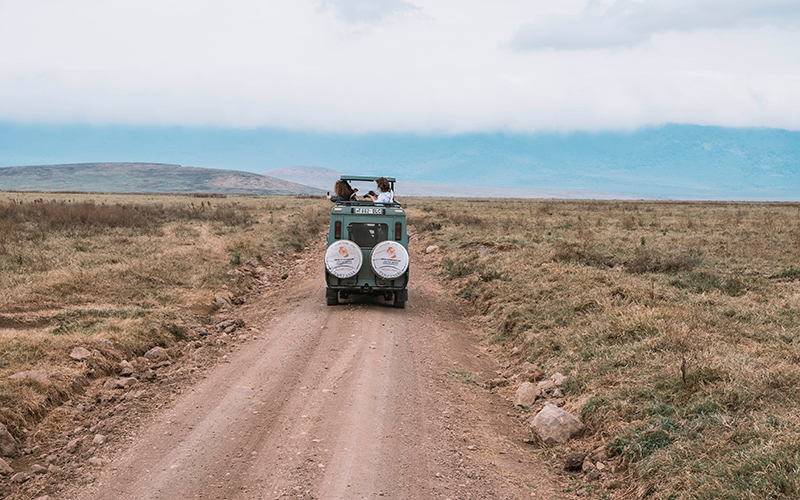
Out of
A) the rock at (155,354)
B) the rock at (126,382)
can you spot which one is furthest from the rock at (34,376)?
the rock at (155,354)

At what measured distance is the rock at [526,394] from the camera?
26.9ft

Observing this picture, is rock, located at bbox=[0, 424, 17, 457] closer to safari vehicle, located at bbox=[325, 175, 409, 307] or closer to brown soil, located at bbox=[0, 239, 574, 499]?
brown soil, located at bbox=[0, 239, 574, 499]

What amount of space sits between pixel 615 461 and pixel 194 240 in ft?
62.9

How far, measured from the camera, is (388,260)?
1334cm

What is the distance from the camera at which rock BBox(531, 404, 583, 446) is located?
22.4 ft

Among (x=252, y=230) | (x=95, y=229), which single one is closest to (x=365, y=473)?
(x=95, y=229)

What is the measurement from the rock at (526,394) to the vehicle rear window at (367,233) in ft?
20.9

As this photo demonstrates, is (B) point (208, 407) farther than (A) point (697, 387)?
Yes

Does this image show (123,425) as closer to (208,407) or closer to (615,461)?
(208,407)

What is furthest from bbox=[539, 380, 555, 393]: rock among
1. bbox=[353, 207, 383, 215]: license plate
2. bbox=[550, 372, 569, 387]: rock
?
bbox=[353, 207, 383, 215]: license plate

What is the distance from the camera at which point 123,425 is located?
6.91m

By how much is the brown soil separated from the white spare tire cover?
2.40 metres

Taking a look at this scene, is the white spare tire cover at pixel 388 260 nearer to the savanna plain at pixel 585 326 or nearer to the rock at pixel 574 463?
the savanna plain at pixel 585 326

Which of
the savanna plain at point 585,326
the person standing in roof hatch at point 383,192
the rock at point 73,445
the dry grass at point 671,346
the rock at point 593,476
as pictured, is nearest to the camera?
the dry grass at point 671,346
